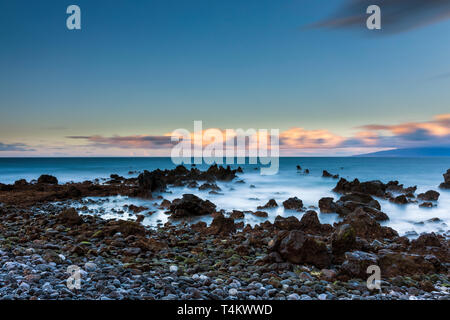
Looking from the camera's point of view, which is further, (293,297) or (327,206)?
(327,206)

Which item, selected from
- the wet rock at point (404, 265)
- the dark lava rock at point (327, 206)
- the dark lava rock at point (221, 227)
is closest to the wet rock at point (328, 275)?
the wet rock at point (404, 265)

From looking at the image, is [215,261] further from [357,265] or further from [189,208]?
[189,208]

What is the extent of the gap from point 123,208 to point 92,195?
4.78 metres

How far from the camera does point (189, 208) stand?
11680mm

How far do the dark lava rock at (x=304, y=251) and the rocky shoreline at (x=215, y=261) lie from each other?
0.8 inches

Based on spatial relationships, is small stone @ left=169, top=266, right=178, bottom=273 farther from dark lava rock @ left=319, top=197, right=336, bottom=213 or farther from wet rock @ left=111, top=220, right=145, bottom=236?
dark lava rock @ left=319, top=197, right=336, bottom=213

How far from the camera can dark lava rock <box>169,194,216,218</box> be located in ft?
37.8

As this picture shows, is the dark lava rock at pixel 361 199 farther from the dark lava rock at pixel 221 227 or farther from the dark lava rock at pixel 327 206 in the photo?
the dark lava rock at pixel 221 227

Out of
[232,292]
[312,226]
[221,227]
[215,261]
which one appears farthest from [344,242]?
[221,227]

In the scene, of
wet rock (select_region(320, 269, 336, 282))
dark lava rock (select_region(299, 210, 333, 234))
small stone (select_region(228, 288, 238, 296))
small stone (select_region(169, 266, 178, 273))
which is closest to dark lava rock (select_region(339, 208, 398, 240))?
dark lava rock (select_region(299, 210, 333, 234))

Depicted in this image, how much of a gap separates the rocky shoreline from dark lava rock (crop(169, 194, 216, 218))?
1754 millimetres

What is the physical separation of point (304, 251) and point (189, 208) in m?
6.50
